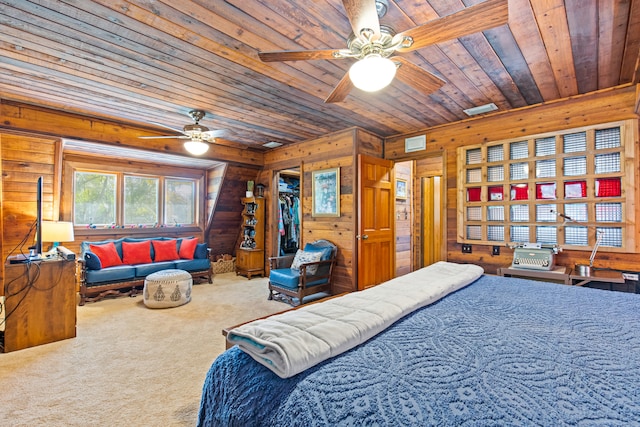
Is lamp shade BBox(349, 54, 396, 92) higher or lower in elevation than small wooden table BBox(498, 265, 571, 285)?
higher

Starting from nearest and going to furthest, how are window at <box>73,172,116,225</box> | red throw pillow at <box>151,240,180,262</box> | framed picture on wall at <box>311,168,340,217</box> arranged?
framed picture on wall at <box>311,168,340,217</box>
window at <box>73,172,116,225</box>
red throw pillow at <box>151,240,180,262</box>

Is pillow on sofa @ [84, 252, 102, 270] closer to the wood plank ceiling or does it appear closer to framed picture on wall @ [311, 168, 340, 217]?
the wood plank ceiling

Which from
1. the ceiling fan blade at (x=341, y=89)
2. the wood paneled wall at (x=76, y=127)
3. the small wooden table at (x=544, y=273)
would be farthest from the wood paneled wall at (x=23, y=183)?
the small wooden table at (x=544, y=273)

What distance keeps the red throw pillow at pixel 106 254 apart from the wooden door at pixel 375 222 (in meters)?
3.75

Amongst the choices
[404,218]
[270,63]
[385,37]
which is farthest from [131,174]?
[385,37]

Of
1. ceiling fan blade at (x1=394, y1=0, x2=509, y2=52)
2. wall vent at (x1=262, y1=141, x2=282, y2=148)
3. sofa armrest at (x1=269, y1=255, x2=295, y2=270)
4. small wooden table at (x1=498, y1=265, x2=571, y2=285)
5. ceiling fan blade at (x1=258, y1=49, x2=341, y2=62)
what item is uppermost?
wall vent at (x1=262, y1=141, x2=282, y2=148)

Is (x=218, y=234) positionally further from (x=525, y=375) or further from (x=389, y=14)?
(x=525, y=375)

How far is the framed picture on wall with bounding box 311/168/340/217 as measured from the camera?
445 cm

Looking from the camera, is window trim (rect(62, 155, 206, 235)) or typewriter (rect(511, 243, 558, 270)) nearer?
typewriter (rect(511, 243, 558, 270))

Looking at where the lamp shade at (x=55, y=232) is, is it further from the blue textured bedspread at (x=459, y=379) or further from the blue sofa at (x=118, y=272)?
the blue textured bedspread at (x=459, y=379)

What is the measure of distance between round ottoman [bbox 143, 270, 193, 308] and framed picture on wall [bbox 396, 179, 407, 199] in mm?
3987

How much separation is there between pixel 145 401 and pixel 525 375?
2.20 meters

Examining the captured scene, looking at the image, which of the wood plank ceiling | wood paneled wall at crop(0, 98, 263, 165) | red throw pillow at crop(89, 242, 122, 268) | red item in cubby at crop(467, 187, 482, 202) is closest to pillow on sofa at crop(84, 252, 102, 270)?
red throw pillow at crop(89, 242, 122, 268)

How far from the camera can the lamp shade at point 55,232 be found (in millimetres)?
3391
